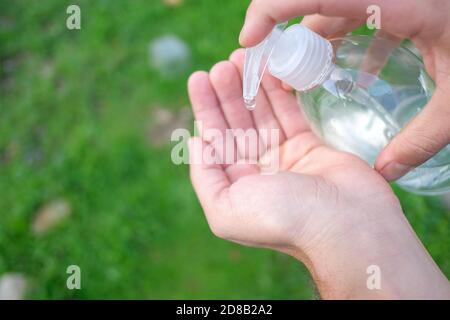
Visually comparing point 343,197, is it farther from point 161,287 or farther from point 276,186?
point 161,287

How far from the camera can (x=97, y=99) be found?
227 cm

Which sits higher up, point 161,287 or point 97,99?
point 97,99

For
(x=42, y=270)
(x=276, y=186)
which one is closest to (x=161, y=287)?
(x=42, y=270)

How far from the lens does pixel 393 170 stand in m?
1.27

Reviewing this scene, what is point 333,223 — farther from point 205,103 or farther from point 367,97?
point 205,103

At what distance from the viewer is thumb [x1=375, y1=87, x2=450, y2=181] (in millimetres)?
1150

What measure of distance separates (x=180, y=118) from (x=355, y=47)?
921mm

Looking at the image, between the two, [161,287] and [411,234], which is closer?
[411,234]

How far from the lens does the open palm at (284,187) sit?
1240mm

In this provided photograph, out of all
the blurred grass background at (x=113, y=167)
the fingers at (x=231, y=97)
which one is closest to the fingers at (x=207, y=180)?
the fingers at (x=231, y=97)

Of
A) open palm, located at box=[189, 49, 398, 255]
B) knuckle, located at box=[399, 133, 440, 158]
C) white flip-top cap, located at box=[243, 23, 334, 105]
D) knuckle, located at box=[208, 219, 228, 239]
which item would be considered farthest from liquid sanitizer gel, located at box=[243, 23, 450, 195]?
knuckle, located at box=[208, 219, 228, 239]

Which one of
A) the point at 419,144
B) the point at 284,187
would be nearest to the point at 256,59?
the point at 284,187

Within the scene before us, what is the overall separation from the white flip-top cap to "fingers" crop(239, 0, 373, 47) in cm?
4

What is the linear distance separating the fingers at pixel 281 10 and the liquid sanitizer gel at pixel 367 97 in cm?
10
